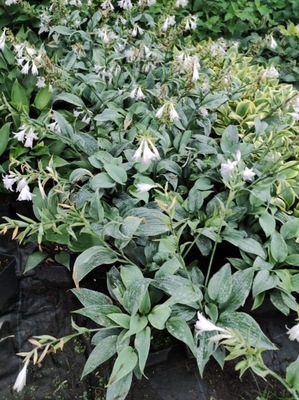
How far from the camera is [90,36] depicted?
2.71 metres

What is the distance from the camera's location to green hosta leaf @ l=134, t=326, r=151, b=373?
4.40 feet

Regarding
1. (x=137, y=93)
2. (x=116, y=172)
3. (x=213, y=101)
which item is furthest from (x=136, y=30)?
(x=116, y=172)

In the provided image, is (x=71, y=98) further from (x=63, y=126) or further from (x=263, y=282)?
(x=263, y=282)

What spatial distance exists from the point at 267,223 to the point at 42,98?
4.30ft

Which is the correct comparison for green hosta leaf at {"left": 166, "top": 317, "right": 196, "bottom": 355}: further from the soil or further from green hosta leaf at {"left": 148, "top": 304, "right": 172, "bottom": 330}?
the soil

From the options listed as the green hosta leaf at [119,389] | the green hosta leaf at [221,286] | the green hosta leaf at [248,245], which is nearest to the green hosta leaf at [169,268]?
the green hosta leaf at [221,286]

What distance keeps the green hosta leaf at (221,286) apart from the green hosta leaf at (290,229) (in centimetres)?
38

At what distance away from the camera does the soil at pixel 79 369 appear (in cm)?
172

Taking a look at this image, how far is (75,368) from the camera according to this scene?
1852mm

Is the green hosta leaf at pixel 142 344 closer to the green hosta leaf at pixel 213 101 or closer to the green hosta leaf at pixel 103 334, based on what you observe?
the green hosta leaf at pixel 103 334

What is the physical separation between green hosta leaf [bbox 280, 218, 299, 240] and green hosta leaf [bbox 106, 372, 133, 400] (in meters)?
0.84

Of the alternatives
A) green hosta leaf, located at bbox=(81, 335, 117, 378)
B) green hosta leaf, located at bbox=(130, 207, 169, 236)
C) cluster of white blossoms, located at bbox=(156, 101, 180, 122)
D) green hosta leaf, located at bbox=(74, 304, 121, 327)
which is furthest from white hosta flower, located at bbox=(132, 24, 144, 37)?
green hosta leaf, located at bbox=(81, 335, 117, 378)

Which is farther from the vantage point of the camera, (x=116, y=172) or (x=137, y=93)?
(x=137, y=93)

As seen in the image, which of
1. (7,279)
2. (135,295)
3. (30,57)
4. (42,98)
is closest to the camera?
(135,295)
